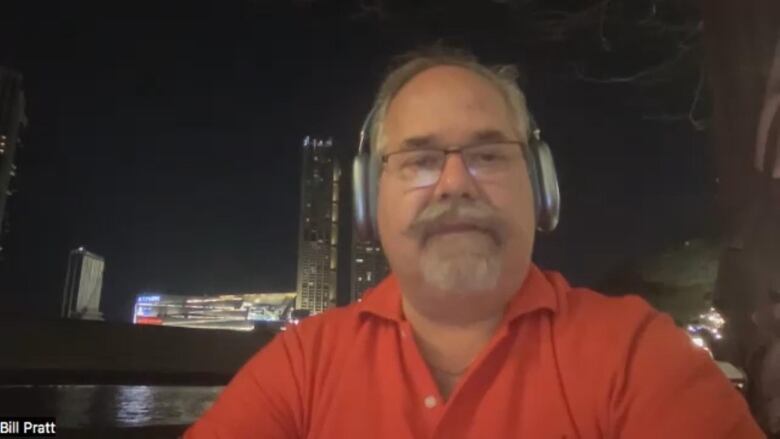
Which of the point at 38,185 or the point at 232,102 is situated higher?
the point at 232,102

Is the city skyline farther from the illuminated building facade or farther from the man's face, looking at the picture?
the man's face

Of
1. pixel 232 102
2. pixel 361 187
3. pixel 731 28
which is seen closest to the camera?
pixel 361 187

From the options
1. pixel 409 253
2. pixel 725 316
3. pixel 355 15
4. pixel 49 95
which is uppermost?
pixel 355 15

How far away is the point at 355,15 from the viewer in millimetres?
2221

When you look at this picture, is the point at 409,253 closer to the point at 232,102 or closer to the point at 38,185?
the point at 232,102

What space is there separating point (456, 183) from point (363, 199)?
7.3 inches

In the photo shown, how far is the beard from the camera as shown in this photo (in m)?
0.64

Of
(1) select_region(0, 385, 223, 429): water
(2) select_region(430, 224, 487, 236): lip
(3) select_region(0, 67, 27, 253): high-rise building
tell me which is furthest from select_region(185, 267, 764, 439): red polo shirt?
(3) select_region(0, 67, 27, 253): high-rise building

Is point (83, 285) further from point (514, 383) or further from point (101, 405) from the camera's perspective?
point (514, 383)

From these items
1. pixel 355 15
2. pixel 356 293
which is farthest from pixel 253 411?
pixel 355 15

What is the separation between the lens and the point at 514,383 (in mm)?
617

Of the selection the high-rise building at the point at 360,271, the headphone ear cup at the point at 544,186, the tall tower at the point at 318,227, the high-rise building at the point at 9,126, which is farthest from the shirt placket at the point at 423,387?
the high-rise building at the point at 9,126

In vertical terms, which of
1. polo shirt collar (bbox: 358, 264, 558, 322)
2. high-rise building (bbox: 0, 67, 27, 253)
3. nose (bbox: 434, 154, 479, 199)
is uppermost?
high-rise building (bbox: 0, 67, 27, 253)

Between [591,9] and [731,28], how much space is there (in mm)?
650
